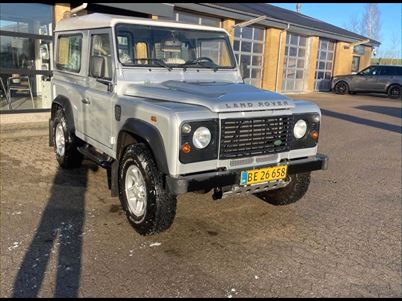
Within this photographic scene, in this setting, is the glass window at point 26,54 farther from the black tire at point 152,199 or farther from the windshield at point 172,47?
the black tire at point 152,199

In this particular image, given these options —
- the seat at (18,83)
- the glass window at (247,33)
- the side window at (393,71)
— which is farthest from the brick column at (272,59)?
the seat at (18,83)

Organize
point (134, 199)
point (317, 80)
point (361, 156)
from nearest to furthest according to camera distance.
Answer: point (134, 199) < point (361, 156) < point (317, 80)

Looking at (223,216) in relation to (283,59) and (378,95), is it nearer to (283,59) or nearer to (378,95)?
(283,59)

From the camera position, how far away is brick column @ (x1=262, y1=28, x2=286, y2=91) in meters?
17.9

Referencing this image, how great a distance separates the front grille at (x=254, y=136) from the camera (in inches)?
142

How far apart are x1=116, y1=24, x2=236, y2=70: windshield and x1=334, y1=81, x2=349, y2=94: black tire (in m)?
19.7

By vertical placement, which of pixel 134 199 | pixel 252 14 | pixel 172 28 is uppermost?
pixel 252 14

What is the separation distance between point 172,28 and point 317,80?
19.8 m

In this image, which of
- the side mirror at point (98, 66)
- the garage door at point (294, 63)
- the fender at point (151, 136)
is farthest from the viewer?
the garage door at point (294, 63)

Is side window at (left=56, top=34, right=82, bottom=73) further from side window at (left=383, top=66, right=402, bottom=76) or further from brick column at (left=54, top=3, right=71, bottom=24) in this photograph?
side window at (left=383, top=66, right=402, bottom=76)

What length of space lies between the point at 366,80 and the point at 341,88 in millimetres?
1511

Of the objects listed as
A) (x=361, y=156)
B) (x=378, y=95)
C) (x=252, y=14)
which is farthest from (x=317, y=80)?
(x=361, y=156)

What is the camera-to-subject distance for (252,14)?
15828 millimetres

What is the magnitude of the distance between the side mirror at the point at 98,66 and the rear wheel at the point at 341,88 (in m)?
21.0
